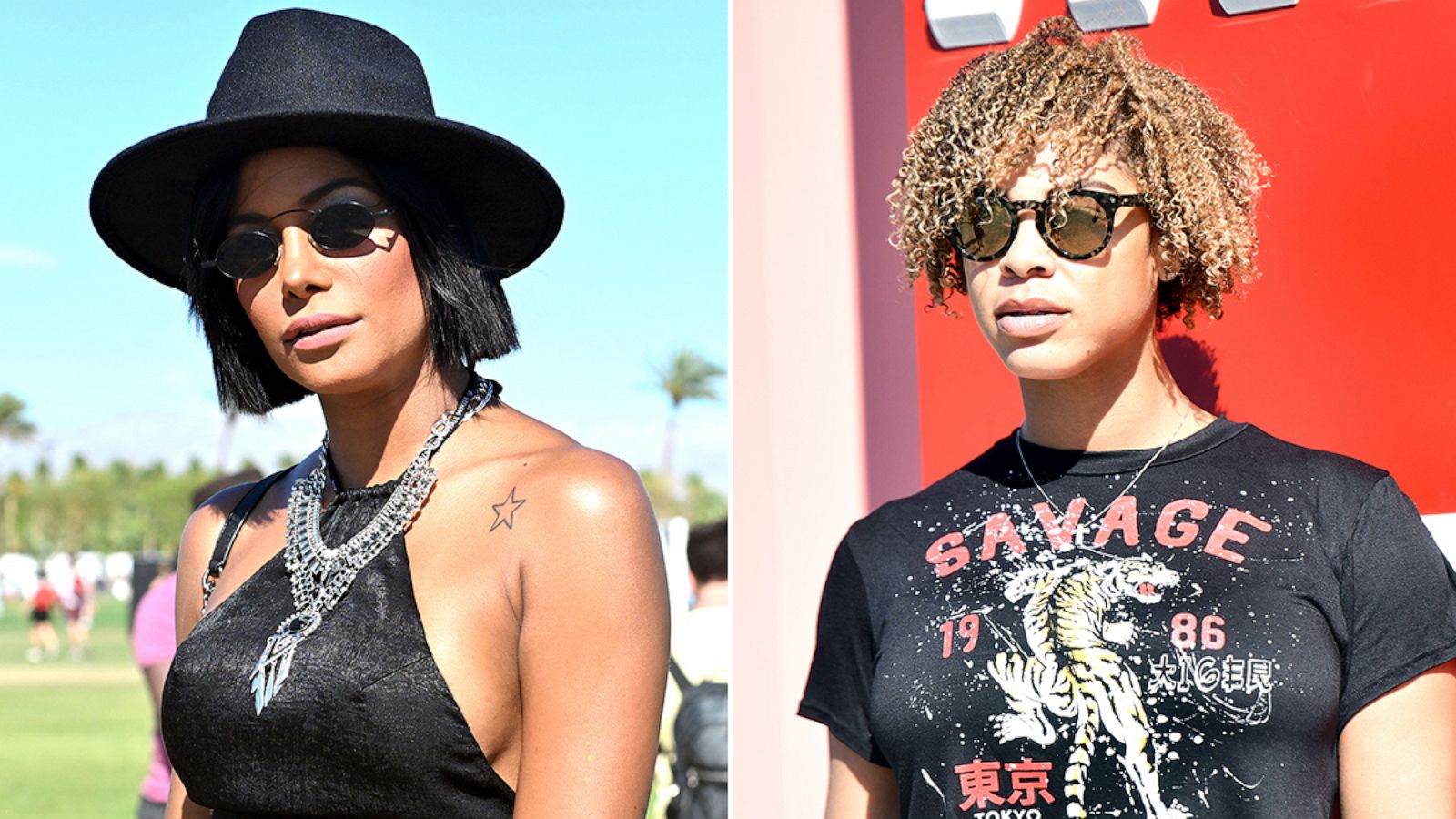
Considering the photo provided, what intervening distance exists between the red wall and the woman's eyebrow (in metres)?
1.53

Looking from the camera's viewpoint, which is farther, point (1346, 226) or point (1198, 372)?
point (1198, 372)

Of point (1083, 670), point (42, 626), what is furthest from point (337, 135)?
point (42, 626)

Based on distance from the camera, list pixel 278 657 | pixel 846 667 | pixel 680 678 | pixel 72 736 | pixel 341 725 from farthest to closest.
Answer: pixel 72 736
pixel 680 678
pixel 846 667
pixel 278 657
pixel 341 725

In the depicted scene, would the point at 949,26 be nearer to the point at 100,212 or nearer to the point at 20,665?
the point at 100,212

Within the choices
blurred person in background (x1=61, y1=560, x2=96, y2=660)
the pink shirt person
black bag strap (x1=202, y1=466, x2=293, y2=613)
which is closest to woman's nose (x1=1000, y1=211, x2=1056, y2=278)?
black bag strap (x1=202, y1=466, x2=293, y2=613)

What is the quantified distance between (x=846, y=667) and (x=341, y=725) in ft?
2.45

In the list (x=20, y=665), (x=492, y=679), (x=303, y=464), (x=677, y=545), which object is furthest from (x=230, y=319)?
(x=20, y=665)

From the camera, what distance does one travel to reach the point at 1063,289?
88.3 inches

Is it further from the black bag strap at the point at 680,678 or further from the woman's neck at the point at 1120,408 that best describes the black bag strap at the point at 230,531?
the black bag strap at the point at 680,678

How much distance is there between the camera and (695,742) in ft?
19.8

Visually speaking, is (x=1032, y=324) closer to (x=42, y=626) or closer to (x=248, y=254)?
(x=248, y=254)

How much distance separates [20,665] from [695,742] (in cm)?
2920

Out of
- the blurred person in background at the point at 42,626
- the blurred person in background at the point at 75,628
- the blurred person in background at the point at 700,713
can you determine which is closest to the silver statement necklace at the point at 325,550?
the blurred person in background at the point at 700,713

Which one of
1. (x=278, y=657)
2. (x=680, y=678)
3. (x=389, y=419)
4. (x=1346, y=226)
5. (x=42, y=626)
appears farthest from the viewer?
(x=42, y=626)
